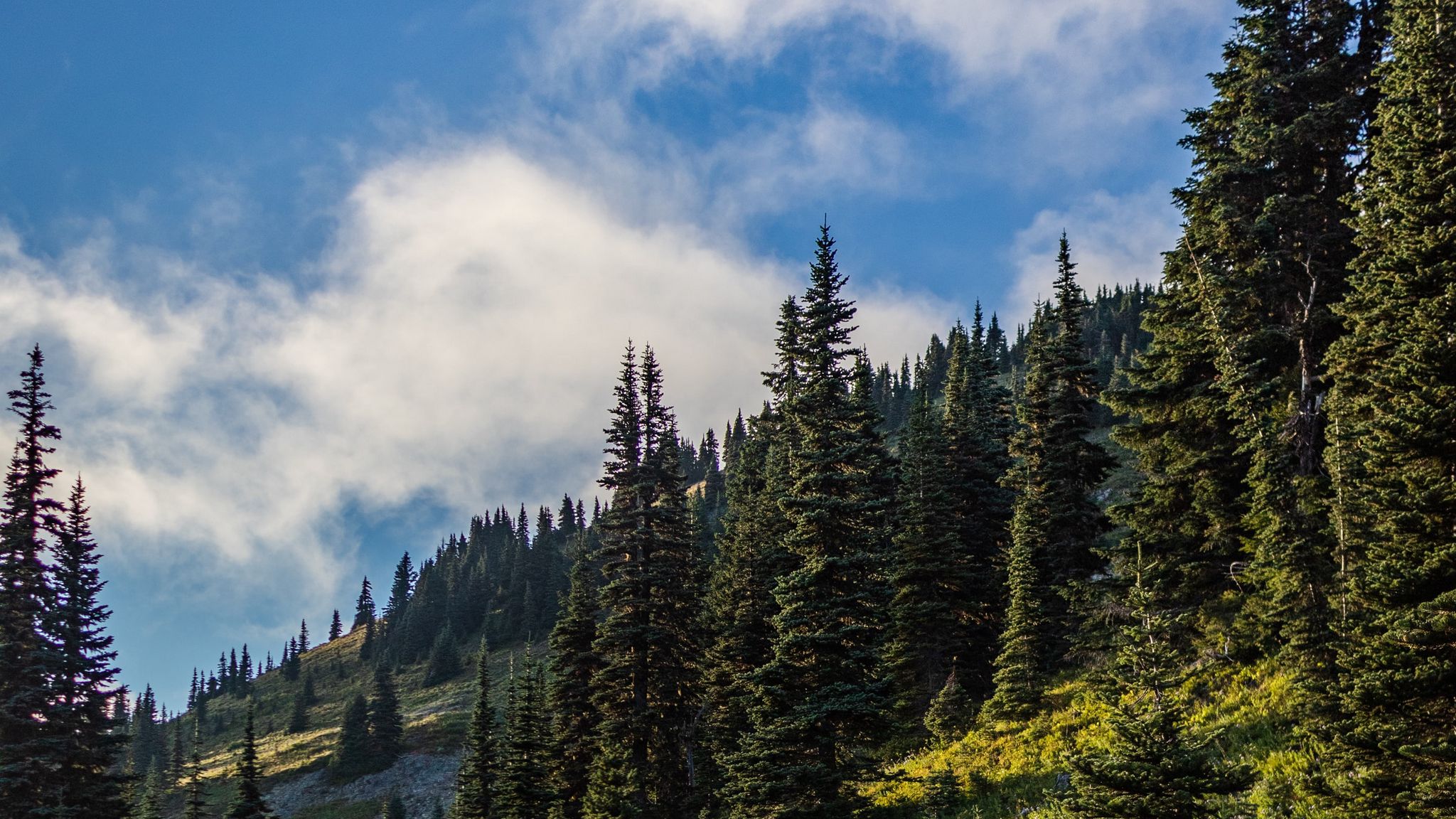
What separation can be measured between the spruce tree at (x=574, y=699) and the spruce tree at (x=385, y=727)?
211 feet

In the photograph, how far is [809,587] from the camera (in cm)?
2319

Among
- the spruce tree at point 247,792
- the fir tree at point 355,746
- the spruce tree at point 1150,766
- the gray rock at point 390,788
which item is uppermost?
the spruce tree at point 1150,766

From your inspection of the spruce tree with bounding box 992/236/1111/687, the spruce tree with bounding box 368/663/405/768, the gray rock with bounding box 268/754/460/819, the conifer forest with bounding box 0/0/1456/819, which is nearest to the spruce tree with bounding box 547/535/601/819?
the conifer forest with bounding box 0/0/1456/819

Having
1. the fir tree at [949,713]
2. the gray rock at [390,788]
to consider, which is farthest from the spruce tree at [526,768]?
the gray rock at [390,788]

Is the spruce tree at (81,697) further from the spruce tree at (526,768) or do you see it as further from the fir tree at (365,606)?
the fir tree at (365,606)

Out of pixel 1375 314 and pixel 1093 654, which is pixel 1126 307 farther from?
pixel 1375 314

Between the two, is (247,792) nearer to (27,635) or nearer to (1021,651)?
(27,635)

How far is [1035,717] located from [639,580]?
16274 mm

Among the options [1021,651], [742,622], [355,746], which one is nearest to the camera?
[1021,651]

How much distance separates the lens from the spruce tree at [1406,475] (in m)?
11.1

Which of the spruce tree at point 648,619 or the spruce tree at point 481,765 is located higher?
the spruce tree at point 648,619

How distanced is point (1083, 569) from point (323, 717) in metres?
131

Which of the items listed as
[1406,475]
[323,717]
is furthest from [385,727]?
[1406,475]

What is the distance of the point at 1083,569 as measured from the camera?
104ft
